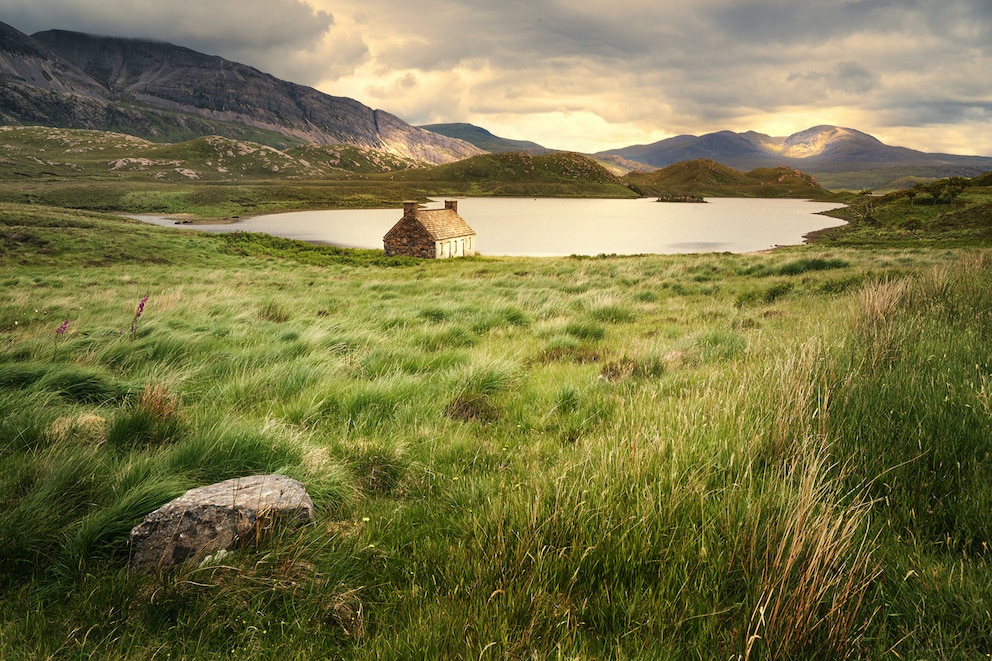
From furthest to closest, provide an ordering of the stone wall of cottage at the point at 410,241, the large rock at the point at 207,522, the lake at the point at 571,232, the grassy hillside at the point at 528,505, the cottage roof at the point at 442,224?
the lake at the point at 571,232 < the cottage roof at the point at 442,224 < the stone wall of cottage at the point at 410,241 < the large rock at the point at 207,522 < the grassy hillside at the point at 528,505

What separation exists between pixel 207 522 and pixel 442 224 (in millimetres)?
61849

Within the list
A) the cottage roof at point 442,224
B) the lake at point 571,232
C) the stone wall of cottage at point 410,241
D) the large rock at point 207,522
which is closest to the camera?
the large rock at point 207,522

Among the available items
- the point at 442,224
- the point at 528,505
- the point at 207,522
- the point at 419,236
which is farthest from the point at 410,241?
the point at 528,505

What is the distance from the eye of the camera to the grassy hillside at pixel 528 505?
196 cm

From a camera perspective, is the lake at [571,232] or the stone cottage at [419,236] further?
the lake at [571,232]

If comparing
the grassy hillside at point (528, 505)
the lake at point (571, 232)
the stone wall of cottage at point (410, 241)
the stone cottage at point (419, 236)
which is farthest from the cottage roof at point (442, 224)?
the grassy hillside at point (528, 505)

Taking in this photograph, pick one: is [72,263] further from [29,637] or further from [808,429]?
[808,429]

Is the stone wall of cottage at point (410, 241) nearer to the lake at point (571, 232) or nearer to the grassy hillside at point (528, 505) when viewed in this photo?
the lake at point (571, 232)

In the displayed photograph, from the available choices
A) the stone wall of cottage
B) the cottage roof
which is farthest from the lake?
the stone wall of cottage

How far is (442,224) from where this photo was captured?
62219 mm

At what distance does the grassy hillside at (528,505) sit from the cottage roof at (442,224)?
5389 cm

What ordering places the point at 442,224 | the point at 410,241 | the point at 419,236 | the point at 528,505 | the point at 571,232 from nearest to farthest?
1. the point at 528,505
2. the point at 419,236
3. the point at 410,241
4. the point at 442,224
5. the point at 571,232

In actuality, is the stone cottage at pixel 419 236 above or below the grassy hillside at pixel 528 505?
above

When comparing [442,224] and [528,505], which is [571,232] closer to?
[442,224]
